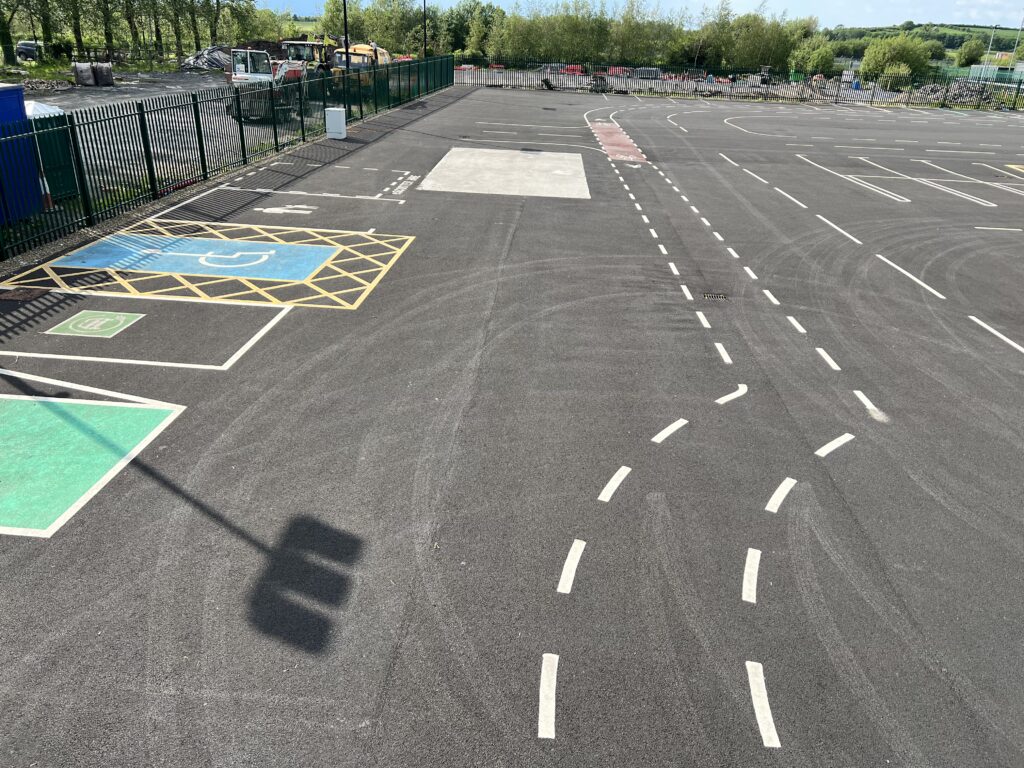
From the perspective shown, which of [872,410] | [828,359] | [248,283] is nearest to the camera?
[872,410]

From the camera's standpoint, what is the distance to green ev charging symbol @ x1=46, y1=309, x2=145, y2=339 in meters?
10.2

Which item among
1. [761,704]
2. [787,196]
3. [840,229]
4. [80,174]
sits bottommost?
[761,704]

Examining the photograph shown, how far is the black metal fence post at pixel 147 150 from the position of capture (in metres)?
15.9

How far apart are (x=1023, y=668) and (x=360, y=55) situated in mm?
62212

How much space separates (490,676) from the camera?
5062mm

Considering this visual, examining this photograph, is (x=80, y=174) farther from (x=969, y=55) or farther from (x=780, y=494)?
(x=969, y=55)

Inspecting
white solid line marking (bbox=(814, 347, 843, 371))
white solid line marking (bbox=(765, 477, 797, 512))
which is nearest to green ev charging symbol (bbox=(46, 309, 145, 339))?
white solid line marking (bbox=(765, 477, 797, 512))

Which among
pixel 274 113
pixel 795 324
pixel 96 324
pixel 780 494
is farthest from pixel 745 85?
pixel 780 494

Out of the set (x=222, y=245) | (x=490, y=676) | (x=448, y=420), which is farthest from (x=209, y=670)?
(x=222, y=245)

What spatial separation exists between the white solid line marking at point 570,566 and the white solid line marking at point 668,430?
2.25m

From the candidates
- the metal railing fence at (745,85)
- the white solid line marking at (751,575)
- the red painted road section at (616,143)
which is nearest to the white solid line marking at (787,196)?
the red painted road section at (616,143)

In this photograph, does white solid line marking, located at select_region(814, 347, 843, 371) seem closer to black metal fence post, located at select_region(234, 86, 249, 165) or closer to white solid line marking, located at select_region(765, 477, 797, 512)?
white solid line marking, located at select_region(765, 477, 797, 512)

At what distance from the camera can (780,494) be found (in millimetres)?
7316

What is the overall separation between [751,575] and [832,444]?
9.78 ft
